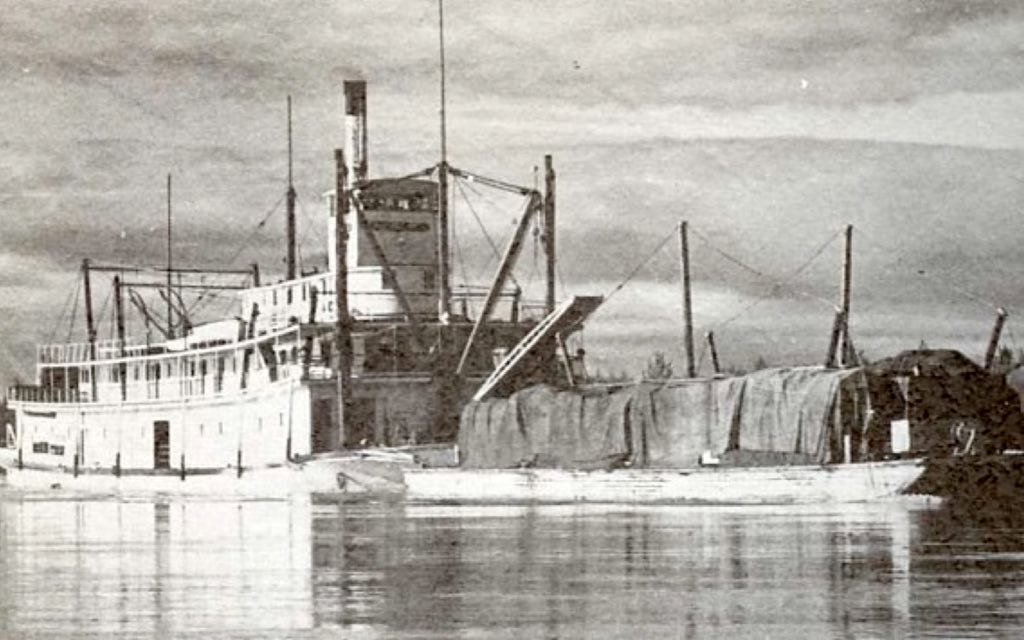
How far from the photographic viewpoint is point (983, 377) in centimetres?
2039

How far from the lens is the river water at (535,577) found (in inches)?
344

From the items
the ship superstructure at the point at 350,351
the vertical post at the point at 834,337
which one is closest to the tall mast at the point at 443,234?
the ship superstructure at the point at 350,351

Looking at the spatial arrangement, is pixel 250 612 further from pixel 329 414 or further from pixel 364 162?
pixel 364 162

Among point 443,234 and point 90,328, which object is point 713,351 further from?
point 90,328

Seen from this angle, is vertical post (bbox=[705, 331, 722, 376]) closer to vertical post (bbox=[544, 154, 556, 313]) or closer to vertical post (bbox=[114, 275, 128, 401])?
vertical post (bbox=[544, 154, 556, 313])

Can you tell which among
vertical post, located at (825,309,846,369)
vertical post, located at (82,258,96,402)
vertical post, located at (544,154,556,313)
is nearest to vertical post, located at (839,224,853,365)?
vertical post, located at (825,309,846,369)

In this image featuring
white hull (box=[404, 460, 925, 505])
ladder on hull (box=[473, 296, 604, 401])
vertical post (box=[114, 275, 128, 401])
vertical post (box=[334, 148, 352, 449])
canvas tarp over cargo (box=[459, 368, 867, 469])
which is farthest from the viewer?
vertical post (box=[114, 275, 128, 401])

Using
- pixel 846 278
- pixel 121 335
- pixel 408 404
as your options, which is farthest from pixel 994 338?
pixel 121 335

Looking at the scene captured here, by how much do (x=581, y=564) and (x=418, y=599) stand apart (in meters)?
2.42

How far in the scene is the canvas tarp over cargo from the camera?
20.6m

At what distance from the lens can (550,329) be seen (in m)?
26.1

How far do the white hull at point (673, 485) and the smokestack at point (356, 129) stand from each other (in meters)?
6.46

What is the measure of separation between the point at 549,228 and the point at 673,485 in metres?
7.54

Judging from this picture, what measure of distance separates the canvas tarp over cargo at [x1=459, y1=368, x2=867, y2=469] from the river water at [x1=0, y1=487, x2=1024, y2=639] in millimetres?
2024
